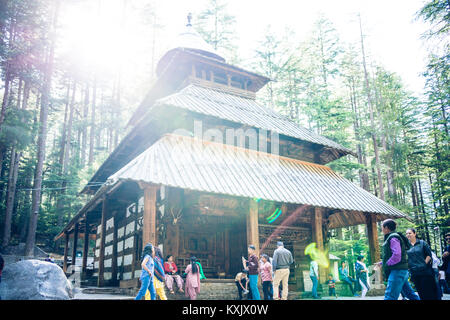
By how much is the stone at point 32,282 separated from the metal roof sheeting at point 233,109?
20.6 feet

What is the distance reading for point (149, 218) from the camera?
9508 mm

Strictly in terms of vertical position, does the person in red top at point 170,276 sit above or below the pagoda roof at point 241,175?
below

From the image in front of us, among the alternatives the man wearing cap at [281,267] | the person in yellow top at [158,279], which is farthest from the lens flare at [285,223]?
the person in yellow top at [158,279]

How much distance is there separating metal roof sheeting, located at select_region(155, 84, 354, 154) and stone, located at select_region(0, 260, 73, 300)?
628 centimetres


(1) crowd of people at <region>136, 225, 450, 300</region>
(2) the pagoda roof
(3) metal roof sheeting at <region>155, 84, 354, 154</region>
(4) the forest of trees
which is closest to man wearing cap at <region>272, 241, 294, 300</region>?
(1) crowd of people at <region>136, 225, 450, 300</region>

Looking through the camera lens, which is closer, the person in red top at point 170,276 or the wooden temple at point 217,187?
the person in red top at point 170,276

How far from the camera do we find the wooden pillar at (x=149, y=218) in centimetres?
934

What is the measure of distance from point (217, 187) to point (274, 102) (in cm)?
2252

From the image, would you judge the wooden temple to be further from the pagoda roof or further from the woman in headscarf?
the woman in headscarf

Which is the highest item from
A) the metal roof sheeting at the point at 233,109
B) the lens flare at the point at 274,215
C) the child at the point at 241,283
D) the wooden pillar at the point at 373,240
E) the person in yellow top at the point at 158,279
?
the metal roof sheeting at the point at 233,109

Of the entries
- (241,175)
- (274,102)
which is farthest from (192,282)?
(274,102)

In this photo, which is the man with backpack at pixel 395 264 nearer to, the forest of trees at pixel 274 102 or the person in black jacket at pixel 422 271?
the person in black jacket at pixel 422 271

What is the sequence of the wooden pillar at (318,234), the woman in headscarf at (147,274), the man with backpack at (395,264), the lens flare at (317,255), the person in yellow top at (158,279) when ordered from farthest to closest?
the wooden pillar at (318,234), the lens flare at (317,255), the person in yellow top at (158,279), the woman in headscarf at (147,274), the man with backpack at (395,264)
